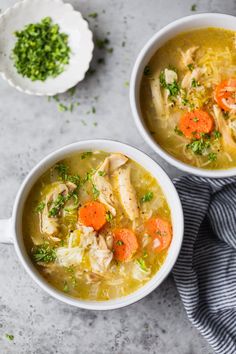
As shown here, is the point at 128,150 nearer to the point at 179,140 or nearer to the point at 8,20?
the point at 179,140

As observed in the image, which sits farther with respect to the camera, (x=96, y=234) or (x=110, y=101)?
(x=110, y=101)

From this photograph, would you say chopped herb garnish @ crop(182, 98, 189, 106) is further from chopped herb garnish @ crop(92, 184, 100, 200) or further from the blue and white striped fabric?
chopped herb garnish @ crop(92, 184, 100, 200)

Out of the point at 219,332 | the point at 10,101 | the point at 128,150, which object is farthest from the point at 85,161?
the point at 219,332

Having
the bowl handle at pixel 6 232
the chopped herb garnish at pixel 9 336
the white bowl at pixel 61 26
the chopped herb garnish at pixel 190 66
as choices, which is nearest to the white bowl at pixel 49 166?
the bowl handle at pixel 6 232

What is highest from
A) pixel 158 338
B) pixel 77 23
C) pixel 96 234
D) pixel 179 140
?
pixel 77 23

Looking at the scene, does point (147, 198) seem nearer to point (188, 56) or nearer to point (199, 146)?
point (199, 146)

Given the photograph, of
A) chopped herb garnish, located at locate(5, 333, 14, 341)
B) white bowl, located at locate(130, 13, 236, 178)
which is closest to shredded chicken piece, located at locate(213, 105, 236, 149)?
white bowl, located at locate(130, 13, 236, 178)
